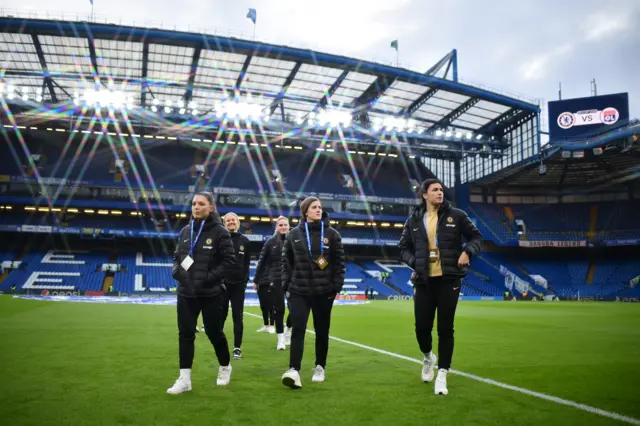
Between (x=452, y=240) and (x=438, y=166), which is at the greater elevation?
(x=438, y=166)

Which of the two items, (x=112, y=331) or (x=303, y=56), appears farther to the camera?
(x=303, y=56)

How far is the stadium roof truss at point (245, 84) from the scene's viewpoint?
3741cm

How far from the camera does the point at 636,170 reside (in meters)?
51.1

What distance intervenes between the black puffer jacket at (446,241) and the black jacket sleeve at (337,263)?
2.77 feet

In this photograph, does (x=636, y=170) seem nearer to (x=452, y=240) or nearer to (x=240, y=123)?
(x=240, y=123)

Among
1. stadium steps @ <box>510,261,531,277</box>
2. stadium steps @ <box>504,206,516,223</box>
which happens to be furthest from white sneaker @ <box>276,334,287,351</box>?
stadium steps @ <box>504,206,516,223</box>

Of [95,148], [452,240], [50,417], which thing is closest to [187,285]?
[50,417]

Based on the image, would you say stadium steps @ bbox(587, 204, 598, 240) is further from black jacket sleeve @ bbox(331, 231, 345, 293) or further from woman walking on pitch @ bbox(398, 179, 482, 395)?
black jacket sleeve @ bbox(331, 231, 345, 293)

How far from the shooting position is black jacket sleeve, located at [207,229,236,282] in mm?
5605

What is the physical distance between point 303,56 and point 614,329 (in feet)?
102

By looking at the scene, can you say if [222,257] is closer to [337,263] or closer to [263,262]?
[337,263]

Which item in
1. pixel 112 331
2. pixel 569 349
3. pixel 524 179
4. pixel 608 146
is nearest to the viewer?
pixel 569 349

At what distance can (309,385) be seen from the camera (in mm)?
5883

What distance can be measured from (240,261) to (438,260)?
419cm
